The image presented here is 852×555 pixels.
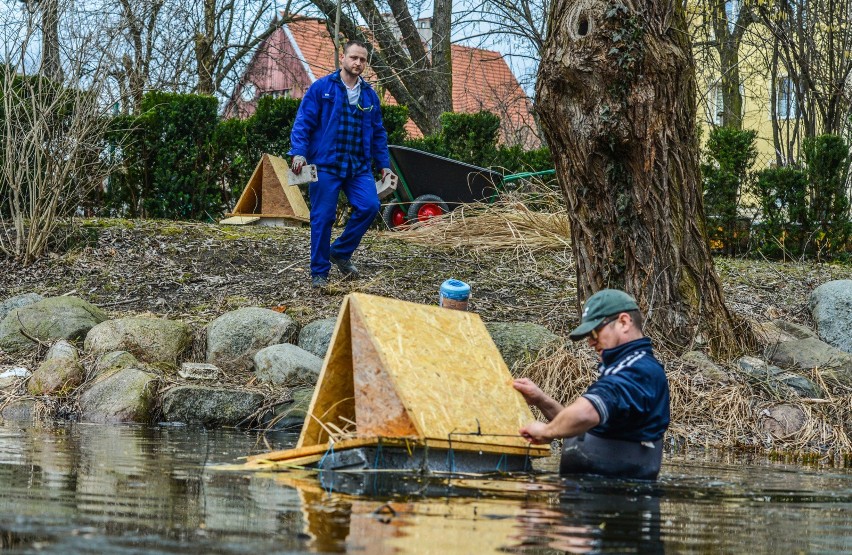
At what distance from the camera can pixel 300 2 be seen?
3055 cm

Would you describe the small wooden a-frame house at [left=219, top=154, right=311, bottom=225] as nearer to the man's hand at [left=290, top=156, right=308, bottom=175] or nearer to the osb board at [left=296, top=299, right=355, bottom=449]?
the man's hand at [left=290, top=156, right=308, bottom=175]

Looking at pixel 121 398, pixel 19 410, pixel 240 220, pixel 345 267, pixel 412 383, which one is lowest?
pixel 19 410

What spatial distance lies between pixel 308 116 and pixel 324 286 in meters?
1.65

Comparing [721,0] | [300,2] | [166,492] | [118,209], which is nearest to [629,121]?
[166,492]

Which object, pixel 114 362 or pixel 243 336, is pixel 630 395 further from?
pixel 114 362

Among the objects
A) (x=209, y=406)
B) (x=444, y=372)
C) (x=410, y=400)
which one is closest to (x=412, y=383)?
(x=410, y=400)

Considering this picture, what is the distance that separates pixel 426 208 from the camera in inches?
630

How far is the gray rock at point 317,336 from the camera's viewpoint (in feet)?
33.0

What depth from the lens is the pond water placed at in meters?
3.96

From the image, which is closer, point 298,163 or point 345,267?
point 298,163

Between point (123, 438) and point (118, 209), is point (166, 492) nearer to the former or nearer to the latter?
point (123, 438)

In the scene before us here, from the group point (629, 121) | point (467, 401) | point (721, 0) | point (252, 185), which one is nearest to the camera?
point (467, 401)

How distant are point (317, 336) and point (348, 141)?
219 cm

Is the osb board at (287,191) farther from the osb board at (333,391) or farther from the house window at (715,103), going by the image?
the house window at (715,103)
